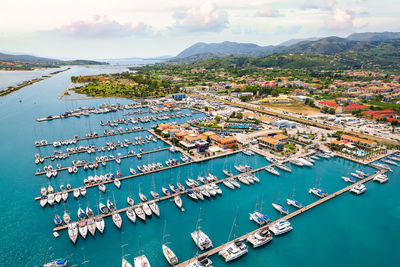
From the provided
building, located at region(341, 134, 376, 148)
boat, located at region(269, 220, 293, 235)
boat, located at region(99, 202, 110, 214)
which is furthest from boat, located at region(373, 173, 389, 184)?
boat, located at region(99, 202, 110, 214)

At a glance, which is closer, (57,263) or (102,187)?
(57,263)

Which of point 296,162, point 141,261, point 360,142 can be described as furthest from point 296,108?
point 141,261

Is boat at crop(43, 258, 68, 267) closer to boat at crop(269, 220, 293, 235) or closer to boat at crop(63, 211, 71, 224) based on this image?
boat at crop(63, 211, 71, 224)

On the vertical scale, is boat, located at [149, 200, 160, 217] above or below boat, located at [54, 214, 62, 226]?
below

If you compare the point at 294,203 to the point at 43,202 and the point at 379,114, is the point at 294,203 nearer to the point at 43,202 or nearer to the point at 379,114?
the point at 43,202

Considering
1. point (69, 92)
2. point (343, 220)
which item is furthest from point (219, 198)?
point (69, 92)

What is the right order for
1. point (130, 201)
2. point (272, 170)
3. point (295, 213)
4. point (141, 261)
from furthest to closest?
point (272, 170)
point (130, 201)
point (295, 213)
point (141, 261)

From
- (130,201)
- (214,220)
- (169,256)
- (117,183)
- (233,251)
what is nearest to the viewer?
(169,256)

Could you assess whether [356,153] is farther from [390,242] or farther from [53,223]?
[53,223]
